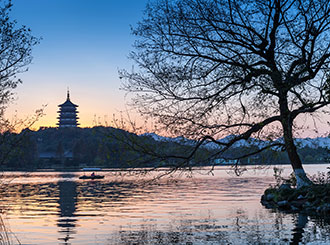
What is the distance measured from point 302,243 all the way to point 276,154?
307 cm

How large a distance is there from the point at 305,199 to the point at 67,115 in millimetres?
137451

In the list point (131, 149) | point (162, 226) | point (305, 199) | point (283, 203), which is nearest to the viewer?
point (131, 149)

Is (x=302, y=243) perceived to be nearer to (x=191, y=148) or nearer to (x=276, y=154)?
(x=276, y=154)

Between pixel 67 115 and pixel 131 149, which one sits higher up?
pixel 67 115

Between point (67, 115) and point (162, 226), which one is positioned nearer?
point (162, 226)

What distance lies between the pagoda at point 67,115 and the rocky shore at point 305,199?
436 ft

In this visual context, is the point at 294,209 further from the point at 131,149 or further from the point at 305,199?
the point at 131,149

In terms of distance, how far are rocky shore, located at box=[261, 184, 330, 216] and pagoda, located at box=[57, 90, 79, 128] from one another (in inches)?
5230

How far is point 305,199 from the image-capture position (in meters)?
20.8

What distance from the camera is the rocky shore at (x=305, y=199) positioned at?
1927 cm

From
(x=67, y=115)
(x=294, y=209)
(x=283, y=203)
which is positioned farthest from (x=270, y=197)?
(x=67, y=115)

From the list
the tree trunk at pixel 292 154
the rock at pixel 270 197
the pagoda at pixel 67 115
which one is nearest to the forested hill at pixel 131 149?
the tree trunk at pixel 292 154

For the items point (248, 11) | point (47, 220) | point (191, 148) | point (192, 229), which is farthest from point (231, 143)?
point (47, 220)

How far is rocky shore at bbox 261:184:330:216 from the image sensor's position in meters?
19.3
